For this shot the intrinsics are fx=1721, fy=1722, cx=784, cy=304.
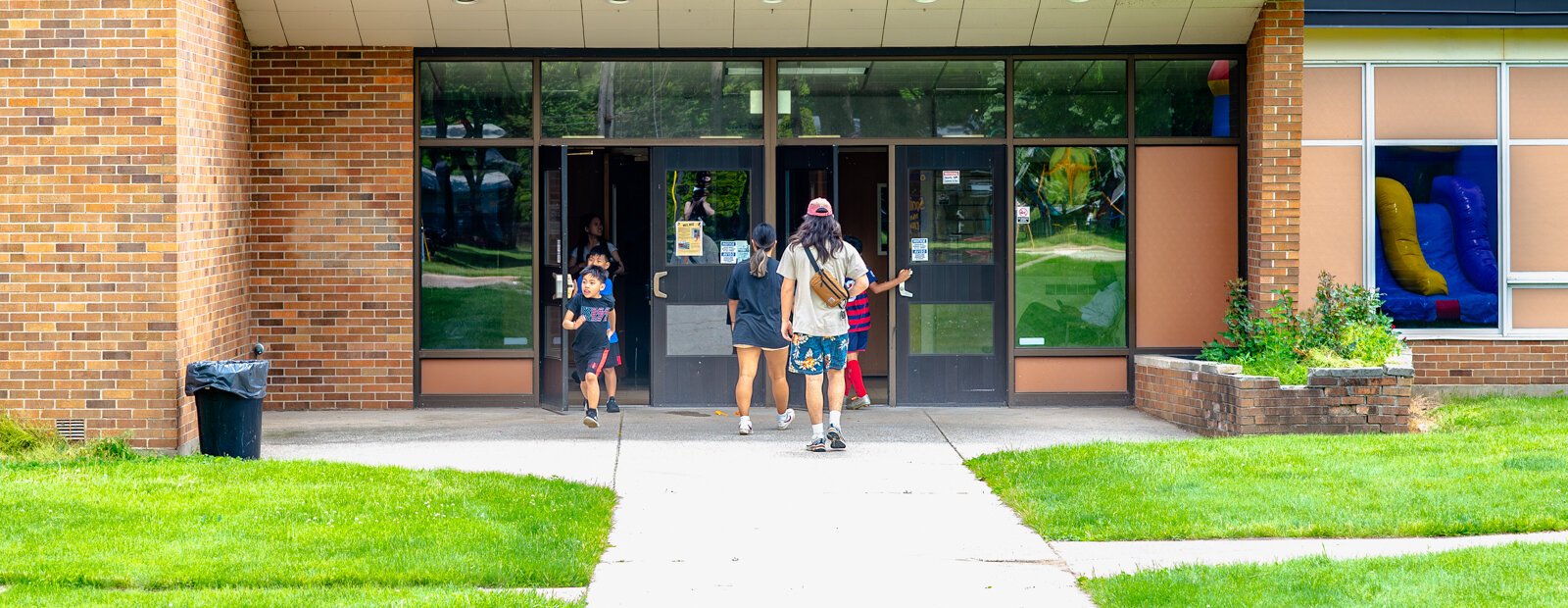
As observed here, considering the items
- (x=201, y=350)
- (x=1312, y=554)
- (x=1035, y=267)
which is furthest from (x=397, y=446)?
(x=1312, y=554)

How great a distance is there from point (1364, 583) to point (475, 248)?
8758 mm

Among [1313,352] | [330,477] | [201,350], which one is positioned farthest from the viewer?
[1313,352]

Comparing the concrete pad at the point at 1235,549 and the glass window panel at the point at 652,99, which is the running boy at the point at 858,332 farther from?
the concrete pad at the point at 1235,549

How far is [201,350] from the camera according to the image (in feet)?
38.1

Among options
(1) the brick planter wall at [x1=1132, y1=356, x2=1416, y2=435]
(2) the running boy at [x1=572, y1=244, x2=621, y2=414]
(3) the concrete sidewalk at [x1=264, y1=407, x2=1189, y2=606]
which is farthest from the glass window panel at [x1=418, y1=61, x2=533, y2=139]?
(1) the brick planter wall at [x1=1132, y1=356, x2=1416, y2=435]

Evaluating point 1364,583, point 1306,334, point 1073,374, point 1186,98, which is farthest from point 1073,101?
point 1364,583

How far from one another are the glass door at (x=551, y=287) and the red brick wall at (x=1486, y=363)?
7156 mm

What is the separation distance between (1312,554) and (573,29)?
7844 mm

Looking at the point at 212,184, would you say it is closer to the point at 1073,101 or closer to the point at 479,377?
the point at 479,377

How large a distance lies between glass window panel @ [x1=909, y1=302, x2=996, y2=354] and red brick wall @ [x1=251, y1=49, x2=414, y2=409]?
4.13 metres

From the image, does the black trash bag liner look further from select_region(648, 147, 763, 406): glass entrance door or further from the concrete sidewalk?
select_region(648, 147, 763, 406): glass entrance door

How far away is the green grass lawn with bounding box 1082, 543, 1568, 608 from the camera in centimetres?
664

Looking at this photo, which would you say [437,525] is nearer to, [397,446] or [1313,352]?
[397,446]

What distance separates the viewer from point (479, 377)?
46.3ft
